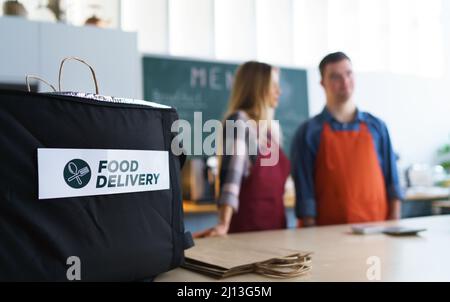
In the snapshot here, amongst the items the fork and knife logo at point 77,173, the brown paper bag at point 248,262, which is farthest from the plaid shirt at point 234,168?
the fork and knife logo at point 77,173

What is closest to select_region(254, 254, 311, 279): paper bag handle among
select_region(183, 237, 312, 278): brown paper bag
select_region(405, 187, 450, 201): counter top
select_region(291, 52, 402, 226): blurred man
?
select_region(183, 237, 312, 278): brown paper bag

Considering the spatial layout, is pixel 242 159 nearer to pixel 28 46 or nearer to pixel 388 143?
pixel 388 143

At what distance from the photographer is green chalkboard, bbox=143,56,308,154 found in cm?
292

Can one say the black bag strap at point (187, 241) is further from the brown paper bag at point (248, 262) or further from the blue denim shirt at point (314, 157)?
the blue denim shirt at point (314, 157)

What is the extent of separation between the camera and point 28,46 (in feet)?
6.82

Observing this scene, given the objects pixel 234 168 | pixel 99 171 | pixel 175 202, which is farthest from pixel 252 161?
pixel 99 171

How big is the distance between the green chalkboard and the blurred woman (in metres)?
1.42

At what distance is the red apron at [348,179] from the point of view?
1.09 metres

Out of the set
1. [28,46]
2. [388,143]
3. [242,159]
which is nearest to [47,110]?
[242,159]

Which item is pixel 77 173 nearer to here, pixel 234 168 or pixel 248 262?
pixel 248 262

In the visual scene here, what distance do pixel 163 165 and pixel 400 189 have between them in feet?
2.68

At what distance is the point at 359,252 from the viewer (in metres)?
0.78

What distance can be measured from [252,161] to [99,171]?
0.79 m

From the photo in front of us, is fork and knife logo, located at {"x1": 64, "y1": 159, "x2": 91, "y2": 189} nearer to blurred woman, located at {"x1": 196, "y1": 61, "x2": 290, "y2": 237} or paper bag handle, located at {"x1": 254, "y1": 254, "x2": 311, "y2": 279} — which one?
paper bag handle, located at {"x1": 254, "y1": 254, "x2": 311, "y2": 279}
